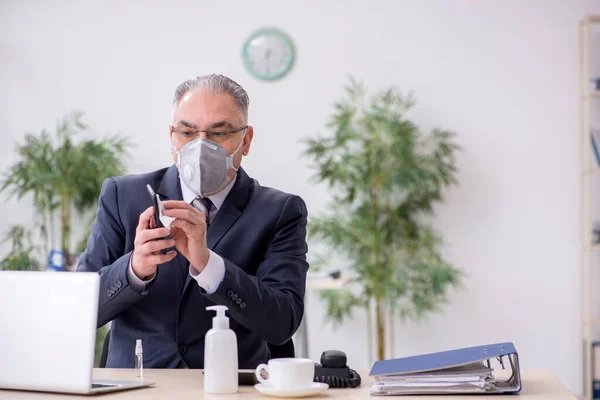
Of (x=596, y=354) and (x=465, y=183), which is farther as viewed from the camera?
(x=465, y=183)

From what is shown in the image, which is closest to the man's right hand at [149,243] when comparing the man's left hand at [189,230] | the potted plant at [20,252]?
the man's left hand at [189,230]

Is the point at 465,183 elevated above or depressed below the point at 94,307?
above

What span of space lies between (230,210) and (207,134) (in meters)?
0.20

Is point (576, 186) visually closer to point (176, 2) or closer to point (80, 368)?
point (176, 2)

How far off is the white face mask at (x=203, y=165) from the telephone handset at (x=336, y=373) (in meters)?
0.56

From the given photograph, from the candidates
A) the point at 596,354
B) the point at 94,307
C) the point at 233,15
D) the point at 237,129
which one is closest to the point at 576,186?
the point at 596,354

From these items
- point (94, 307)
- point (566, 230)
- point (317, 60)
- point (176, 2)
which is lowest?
point (94, 307)

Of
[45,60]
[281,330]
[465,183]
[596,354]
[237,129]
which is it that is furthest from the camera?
[45,60]

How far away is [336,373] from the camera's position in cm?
157

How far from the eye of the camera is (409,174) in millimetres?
4469

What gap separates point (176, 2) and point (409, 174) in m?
1.86

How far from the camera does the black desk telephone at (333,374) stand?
1.55m

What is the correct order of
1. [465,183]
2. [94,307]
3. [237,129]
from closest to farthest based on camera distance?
[94,307] → [237,129] → [465,183]

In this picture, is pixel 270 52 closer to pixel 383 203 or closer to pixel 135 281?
pixel 383 203
